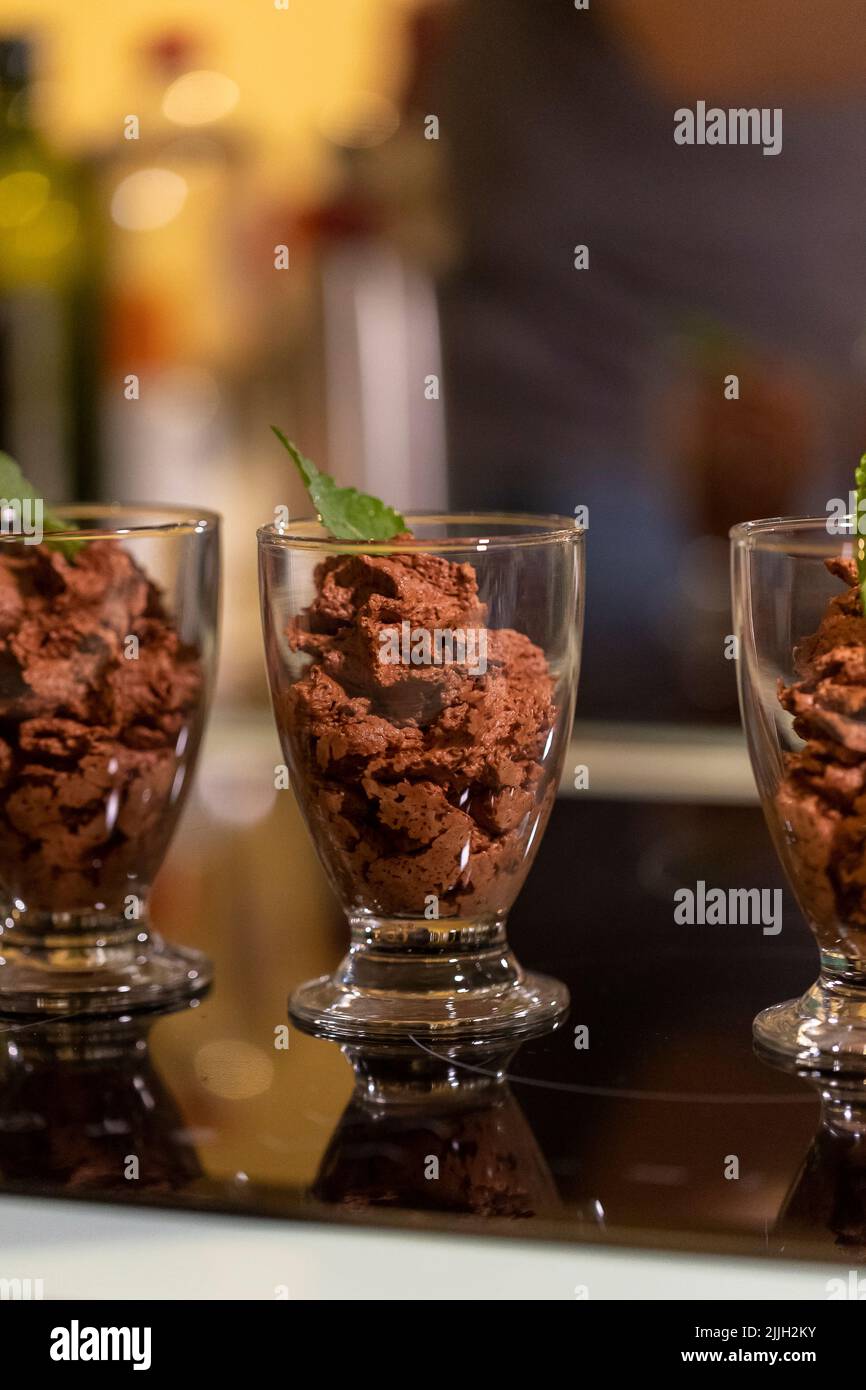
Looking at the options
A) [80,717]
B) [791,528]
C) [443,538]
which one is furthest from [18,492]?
[791,528]

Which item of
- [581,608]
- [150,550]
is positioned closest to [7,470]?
[150,550]

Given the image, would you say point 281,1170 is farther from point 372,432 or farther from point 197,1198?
point 372,432

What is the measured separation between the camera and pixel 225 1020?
0.82 m

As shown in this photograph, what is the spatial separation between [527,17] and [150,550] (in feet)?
2.45

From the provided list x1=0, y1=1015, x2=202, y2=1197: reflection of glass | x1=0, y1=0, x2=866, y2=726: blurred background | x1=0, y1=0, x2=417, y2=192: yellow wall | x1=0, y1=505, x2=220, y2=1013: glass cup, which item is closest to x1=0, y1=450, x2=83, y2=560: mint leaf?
x1=0, y1=505, x2=220, y2=1013: glass cup

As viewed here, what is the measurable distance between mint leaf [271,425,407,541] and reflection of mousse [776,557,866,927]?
20 centimetres

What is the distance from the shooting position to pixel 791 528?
2.35ft

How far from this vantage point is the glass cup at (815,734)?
2.24 feet

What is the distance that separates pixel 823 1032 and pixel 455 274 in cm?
89

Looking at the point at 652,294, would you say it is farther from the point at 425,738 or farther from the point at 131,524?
the point at 425,738

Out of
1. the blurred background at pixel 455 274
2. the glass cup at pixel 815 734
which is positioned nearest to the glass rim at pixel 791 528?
the glass cup at pixel 815 734

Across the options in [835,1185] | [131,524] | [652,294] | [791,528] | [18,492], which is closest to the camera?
[835,1185]

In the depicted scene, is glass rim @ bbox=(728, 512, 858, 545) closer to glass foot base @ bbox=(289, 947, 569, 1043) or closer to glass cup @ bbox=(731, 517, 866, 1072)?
glass cup @ bbox=(731, 517, 866, 1072)

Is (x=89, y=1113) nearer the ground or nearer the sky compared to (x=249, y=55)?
nearer the ground
